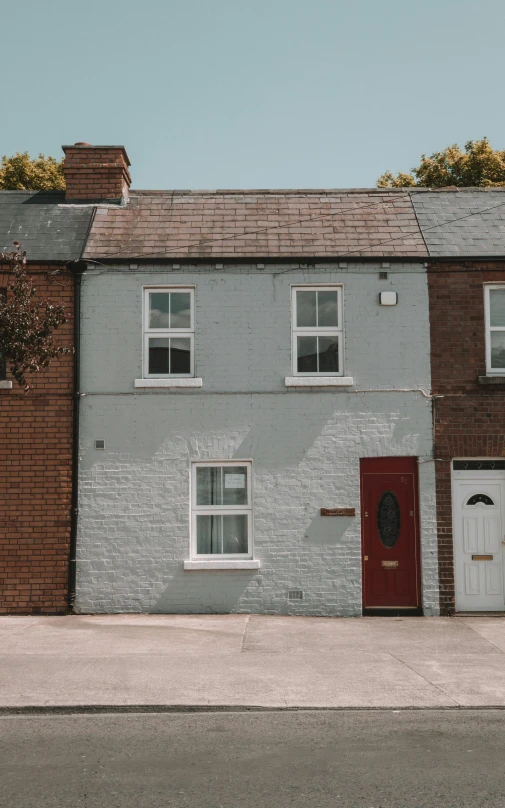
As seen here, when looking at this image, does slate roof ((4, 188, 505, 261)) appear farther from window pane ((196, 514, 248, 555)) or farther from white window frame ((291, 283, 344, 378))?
window pane ((196, 514, 248, 555))

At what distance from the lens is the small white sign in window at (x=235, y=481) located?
13592mm

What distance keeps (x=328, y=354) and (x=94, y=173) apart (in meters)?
5.25

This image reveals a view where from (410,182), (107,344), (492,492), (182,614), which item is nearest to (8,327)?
(107,344)

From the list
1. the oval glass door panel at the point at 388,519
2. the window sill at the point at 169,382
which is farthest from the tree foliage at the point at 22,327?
the oval glass door panel at the point at 388,519

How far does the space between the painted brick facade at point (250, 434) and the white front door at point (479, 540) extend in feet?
1.71

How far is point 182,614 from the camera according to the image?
1319 cm

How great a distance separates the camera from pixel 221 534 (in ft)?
44.4

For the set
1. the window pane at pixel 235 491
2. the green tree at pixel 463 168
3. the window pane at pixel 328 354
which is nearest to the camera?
the window pane at pixel 235 491

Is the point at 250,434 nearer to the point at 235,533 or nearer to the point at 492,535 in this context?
the point at 235,533

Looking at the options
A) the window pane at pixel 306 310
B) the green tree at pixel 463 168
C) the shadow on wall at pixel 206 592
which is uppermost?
the green tree at pixel 463 168

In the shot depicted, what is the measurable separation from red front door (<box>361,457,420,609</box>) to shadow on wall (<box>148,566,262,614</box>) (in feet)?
5.89

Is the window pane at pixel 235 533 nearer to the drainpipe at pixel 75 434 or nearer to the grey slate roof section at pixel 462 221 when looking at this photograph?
the drainpipe at pixel 75 434

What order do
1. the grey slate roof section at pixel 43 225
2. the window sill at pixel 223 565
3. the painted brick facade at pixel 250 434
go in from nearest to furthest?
1. the window sill at pixel 223 565
2. the painted brick facade at pixel 250 434
3. the grey slate roof section at pixel 43 225

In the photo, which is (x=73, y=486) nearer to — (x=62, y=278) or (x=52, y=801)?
(x=62, y=278)
